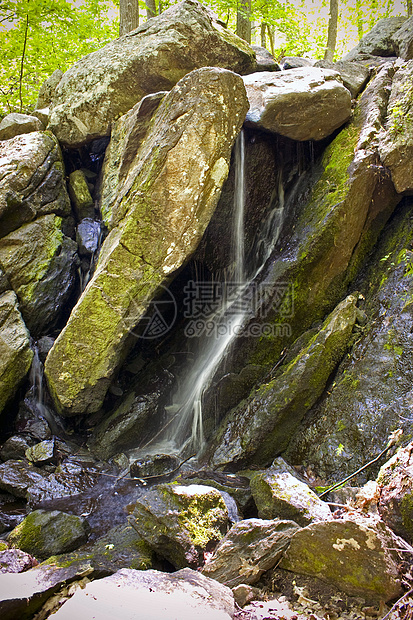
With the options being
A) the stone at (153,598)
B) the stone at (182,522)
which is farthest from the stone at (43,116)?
the stone at (153,598)

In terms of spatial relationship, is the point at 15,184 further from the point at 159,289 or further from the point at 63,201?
the point at 159,289

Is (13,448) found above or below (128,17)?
below

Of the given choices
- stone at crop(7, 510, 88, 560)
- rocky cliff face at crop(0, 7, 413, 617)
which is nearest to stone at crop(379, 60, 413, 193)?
rocky cliff face at crop(0, 7, 413, 617)

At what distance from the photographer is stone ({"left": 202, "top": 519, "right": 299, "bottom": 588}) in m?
2.70

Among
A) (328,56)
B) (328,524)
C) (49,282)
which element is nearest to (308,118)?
(49,282)

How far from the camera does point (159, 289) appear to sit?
236 inches

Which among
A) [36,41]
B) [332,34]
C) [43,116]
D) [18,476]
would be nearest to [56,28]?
[36,41]

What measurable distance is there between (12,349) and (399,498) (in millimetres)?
5859

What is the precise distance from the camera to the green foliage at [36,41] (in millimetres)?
10148

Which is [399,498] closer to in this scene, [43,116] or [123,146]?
[123,146]

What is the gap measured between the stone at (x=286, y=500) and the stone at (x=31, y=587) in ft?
5.59

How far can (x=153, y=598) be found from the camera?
7.95ft

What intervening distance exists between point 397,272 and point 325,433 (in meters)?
2.58

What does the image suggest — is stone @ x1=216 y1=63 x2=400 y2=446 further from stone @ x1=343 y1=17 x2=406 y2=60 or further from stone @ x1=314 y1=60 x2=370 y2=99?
stone @ x1=343 y1=17 x2=406 y2=60
